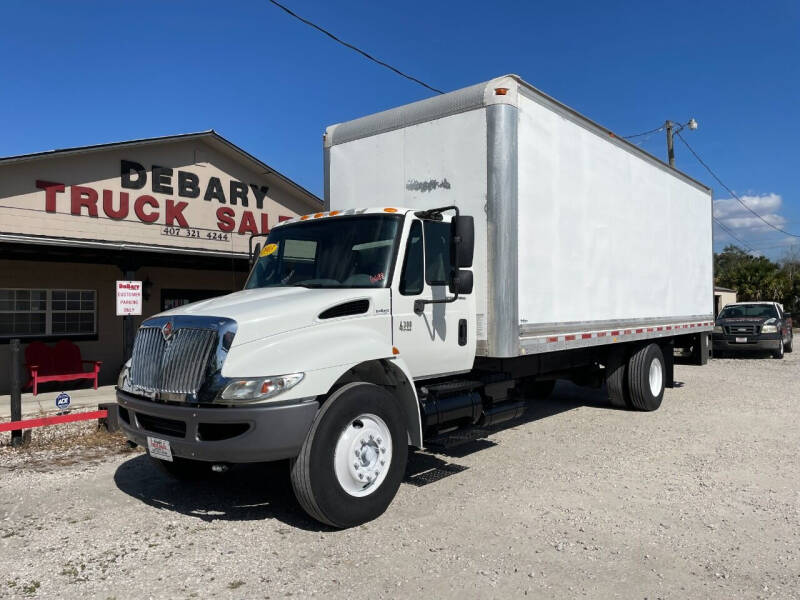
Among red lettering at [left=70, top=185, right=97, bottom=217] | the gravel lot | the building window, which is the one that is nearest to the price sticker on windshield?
the gravel lot

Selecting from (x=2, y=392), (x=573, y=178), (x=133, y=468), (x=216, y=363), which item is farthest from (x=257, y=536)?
(x=2, y=392)

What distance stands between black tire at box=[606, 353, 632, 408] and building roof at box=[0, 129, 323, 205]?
10932 mm

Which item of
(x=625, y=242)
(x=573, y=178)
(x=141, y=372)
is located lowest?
(x=141, y=372)

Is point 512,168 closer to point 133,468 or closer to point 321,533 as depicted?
point 321,533

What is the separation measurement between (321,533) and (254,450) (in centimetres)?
88

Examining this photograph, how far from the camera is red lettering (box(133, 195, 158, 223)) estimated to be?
47.4 ft

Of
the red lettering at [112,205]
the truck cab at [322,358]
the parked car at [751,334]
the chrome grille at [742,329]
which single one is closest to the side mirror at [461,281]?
the truck cab at [322,358]

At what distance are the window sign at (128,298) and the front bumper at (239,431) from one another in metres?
5.39

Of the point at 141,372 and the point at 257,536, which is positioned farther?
the point at 141,372

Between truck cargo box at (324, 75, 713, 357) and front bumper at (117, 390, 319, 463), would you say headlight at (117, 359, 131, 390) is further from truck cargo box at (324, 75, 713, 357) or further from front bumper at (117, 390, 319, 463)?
truck cargo box at (324, 75, 713, 357)

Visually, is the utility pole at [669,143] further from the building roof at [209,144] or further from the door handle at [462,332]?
the door handle at [462,332]

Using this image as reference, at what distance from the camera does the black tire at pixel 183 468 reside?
18.1ft

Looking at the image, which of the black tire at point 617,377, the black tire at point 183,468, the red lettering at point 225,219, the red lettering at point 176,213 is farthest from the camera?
the red lettering at point 225,219

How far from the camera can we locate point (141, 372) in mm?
4695
